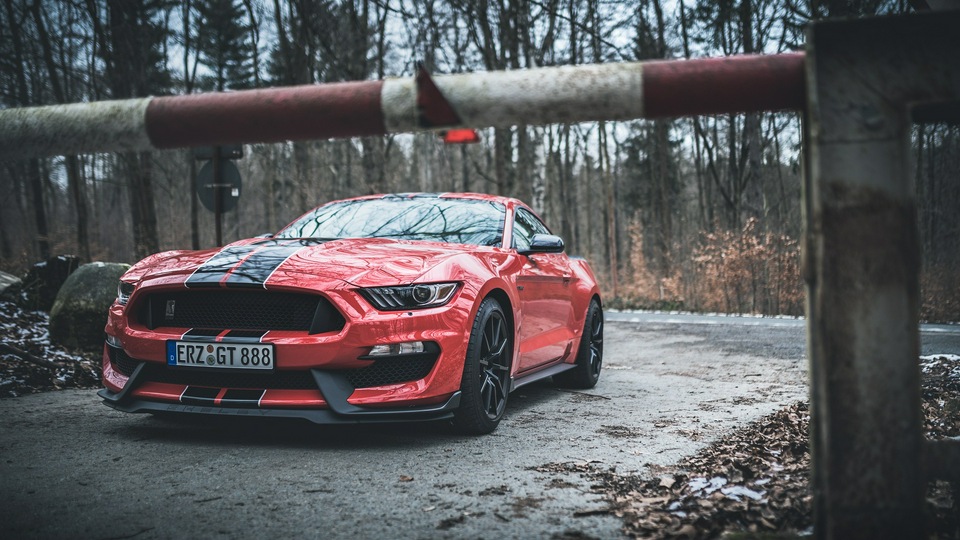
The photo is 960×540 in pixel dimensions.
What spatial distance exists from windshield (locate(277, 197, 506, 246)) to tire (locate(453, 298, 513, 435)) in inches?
32.6

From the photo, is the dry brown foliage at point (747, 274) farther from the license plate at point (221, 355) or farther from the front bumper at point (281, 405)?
the license plate at point (221, 355)

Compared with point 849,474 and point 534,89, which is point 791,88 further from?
point 849,474

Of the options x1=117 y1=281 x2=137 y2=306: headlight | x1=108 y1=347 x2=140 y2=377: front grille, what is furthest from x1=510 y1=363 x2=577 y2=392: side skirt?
x1=117 y1=281 x2=137 y2=306: headlight

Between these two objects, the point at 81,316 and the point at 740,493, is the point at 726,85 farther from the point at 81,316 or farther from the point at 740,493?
the point at 81,316

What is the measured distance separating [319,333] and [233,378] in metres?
0.55

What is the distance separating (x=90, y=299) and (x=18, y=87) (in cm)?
1526

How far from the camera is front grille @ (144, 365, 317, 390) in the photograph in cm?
422

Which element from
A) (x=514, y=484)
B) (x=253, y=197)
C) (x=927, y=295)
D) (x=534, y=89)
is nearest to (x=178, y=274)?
(x=514, y=484)

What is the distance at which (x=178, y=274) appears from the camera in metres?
4.57

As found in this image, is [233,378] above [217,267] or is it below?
below

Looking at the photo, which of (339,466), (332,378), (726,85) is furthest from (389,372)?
(726,85)

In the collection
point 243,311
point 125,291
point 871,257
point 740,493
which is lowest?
point 740,493

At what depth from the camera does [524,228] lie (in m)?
6.51

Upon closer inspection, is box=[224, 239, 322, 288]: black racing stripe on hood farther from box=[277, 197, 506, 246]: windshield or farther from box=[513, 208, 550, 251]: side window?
box=[513, 208, 550, 251]: side window
